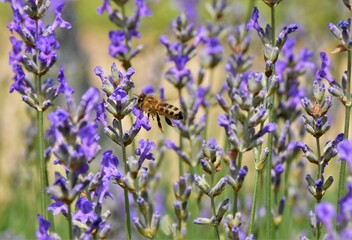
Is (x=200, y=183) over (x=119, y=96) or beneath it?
beneath

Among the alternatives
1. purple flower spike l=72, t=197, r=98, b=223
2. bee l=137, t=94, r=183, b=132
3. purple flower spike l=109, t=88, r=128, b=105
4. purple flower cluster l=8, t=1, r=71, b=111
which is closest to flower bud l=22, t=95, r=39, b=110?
purple flower cluster l=8, t=1, r=71, b=111

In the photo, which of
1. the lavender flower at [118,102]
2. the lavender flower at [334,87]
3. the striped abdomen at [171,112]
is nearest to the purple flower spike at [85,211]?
Answer: the lavender flower at [118,102]

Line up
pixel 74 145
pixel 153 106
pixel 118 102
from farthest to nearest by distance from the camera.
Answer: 1. pixel 153 106
2. pixel 118 102
3. pixel 74 145

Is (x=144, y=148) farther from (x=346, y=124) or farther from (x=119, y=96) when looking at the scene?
(x=346, y=124)

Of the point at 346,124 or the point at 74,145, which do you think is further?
the point at 346,124

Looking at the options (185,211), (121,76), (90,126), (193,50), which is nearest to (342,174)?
(185,211)

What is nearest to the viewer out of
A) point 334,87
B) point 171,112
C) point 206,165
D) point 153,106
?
point 206,165

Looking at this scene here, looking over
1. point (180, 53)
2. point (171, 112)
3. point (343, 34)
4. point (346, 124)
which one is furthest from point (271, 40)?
point (180, 53)

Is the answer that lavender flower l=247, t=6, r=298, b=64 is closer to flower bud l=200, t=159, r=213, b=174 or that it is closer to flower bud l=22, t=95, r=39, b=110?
flower bud l=200, t=159, r=213, b=174

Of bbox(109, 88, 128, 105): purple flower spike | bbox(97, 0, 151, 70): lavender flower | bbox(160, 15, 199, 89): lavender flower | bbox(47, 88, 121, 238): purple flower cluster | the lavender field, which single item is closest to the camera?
bbox(47, 88, 121, 238): purple flower cluster

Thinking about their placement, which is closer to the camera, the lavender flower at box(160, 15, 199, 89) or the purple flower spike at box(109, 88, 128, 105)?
the purple flower spike at box(109, 88, 128, 105)

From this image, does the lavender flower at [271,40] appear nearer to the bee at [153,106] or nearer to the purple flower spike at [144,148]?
the purple flower spike at [144,148]

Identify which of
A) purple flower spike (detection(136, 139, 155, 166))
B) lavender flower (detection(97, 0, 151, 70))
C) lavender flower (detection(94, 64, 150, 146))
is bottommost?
purple flower spike (detection(136, 139, 155, 166))
